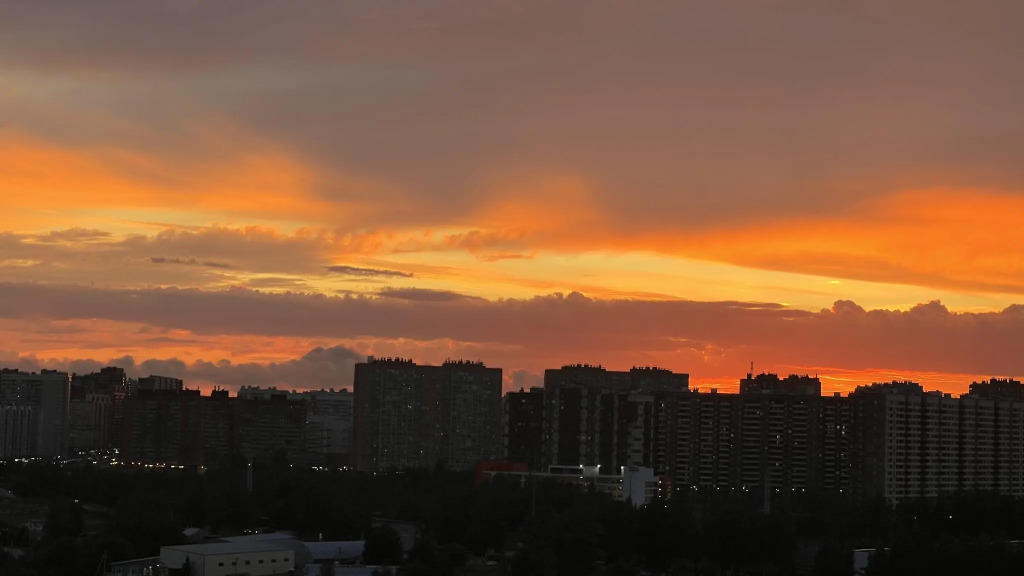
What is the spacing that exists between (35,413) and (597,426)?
31.4m

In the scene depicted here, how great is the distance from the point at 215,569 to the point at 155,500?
1214cm

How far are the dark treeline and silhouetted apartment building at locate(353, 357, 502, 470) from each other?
8103 mm

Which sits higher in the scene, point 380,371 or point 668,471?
point 380,371

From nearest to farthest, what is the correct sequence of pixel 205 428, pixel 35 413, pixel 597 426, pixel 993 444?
pixel 993 444, pixel 597 426, pixel 205 428, pixel 35 413

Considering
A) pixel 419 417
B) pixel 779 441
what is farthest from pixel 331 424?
pixel 779 441

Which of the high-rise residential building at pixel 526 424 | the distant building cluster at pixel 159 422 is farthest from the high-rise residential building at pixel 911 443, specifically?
the distant building cluster at pixel 159 422

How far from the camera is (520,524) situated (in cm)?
2778

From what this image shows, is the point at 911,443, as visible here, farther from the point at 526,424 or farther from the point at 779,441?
the point at 526,424

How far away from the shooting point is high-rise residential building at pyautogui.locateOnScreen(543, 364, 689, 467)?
1558 inches

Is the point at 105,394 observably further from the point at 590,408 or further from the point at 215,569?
the point at 215,569

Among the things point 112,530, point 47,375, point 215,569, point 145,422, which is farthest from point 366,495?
point 47,375

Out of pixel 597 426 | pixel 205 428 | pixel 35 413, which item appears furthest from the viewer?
pixel 35 413

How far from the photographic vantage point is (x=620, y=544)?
78.4ft

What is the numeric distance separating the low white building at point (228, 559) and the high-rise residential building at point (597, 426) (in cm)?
1932
